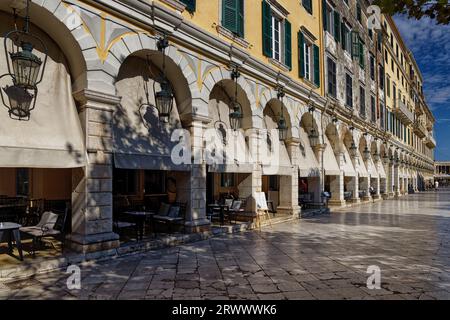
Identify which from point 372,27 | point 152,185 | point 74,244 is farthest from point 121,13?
point 372,27

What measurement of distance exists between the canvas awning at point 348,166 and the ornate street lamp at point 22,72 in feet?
54.1

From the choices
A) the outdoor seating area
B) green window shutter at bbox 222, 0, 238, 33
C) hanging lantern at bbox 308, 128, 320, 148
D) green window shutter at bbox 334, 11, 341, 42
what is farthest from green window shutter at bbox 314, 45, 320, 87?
the outdoor seating area

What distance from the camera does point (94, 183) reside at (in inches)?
256

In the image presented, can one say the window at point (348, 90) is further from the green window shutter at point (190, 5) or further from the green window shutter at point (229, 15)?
the green window shutter at point (190, 5)

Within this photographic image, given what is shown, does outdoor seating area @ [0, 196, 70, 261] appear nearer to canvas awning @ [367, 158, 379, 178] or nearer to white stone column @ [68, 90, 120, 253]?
white stone column @ [68, 90, 120, 253]

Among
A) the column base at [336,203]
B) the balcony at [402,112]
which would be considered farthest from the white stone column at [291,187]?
the balcony at [402,112]

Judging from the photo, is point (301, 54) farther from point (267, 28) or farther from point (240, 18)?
point (240, 18)

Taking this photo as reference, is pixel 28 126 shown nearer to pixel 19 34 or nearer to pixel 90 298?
pixel 19 34

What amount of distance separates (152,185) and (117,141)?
591 centimetres

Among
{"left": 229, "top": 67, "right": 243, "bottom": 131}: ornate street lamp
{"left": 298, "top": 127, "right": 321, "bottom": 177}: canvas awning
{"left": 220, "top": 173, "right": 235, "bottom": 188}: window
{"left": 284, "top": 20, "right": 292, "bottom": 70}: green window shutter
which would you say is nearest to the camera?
{"left": 229, "top": 67, "right": 243, "bottom": 131}: ornate street lamp

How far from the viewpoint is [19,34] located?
5934 mm

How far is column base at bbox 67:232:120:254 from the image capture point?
20.6ft

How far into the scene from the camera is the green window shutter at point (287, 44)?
42.9 feet

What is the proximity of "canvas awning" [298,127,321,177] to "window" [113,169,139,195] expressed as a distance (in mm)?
6654
